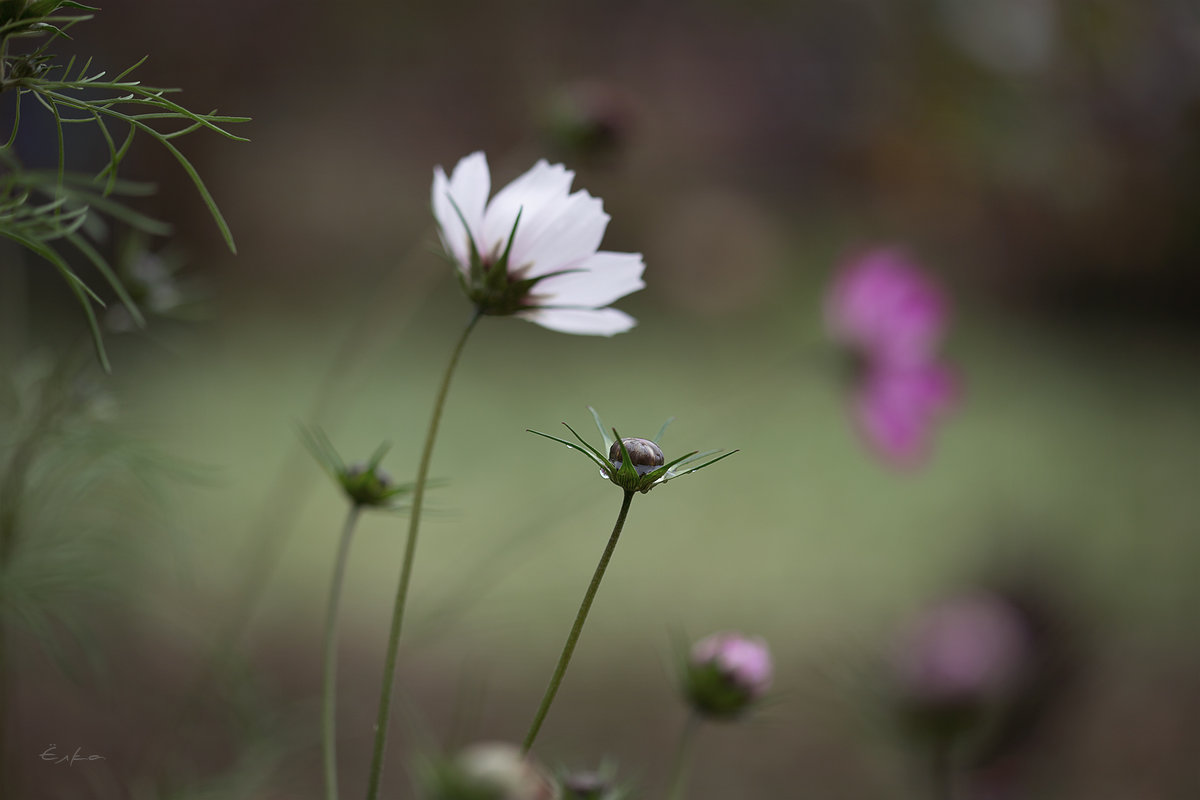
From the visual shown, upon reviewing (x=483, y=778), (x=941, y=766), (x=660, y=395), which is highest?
(x=483, y=778)

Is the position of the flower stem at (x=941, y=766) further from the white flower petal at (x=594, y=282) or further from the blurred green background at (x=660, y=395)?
the white flower petal at (x=594, y=282)

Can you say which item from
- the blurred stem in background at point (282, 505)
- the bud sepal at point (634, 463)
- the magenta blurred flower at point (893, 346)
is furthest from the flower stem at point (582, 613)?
the magenta blurred flower at point (893, 346)

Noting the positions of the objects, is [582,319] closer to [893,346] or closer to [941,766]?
[941,766]

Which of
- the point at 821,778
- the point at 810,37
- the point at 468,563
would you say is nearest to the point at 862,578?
the point at 821,778

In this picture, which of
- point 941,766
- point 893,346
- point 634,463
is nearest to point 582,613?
point 634,463

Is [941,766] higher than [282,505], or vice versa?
[941,766]

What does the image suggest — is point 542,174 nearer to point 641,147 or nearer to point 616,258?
point 616,258

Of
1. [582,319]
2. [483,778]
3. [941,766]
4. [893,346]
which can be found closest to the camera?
[483,778]
